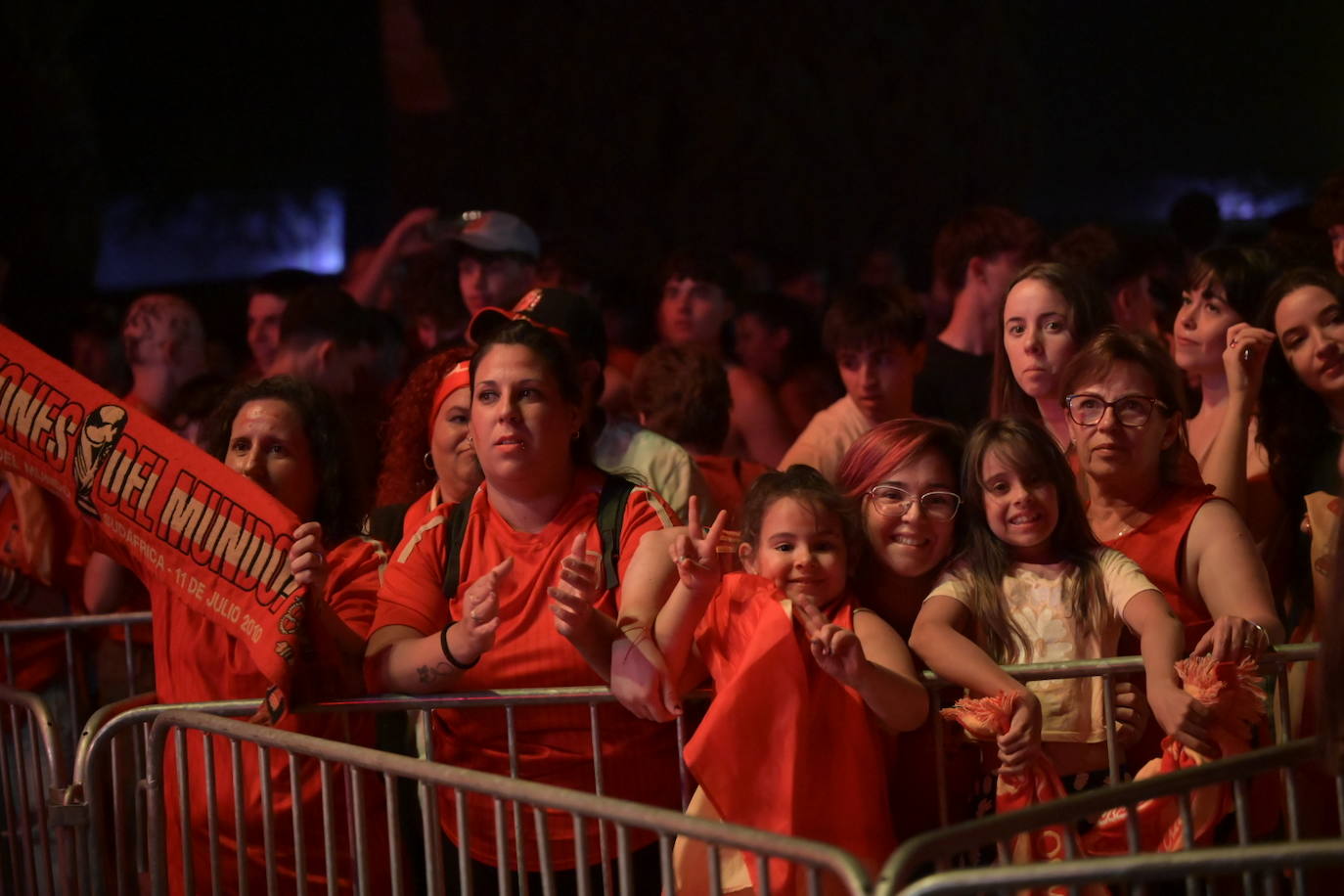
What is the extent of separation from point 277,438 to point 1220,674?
2.08 m

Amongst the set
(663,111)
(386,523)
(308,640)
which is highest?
(663,111)

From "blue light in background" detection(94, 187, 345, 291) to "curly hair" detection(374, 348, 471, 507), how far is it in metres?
8.26

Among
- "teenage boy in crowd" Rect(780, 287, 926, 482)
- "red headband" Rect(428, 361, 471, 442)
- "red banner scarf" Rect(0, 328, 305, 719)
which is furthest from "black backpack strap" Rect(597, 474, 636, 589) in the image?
"teenage boy in crowd" Rect(780, 287, 926, 482)

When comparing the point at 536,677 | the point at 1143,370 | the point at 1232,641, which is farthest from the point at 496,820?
the point at 1143,370

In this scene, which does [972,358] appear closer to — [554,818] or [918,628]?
[918,628]

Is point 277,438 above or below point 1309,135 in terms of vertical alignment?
below

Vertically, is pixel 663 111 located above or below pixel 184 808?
above

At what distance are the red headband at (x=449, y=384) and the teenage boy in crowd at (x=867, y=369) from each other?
1113 millimetres

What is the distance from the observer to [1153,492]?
11.2ft

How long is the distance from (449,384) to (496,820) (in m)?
1.48

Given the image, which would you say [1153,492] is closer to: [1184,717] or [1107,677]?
[1107,677]

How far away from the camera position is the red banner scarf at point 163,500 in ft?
10.6

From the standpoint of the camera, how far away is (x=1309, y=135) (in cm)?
1264

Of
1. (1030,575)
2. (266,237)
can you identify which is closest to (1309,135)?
(266,237)
